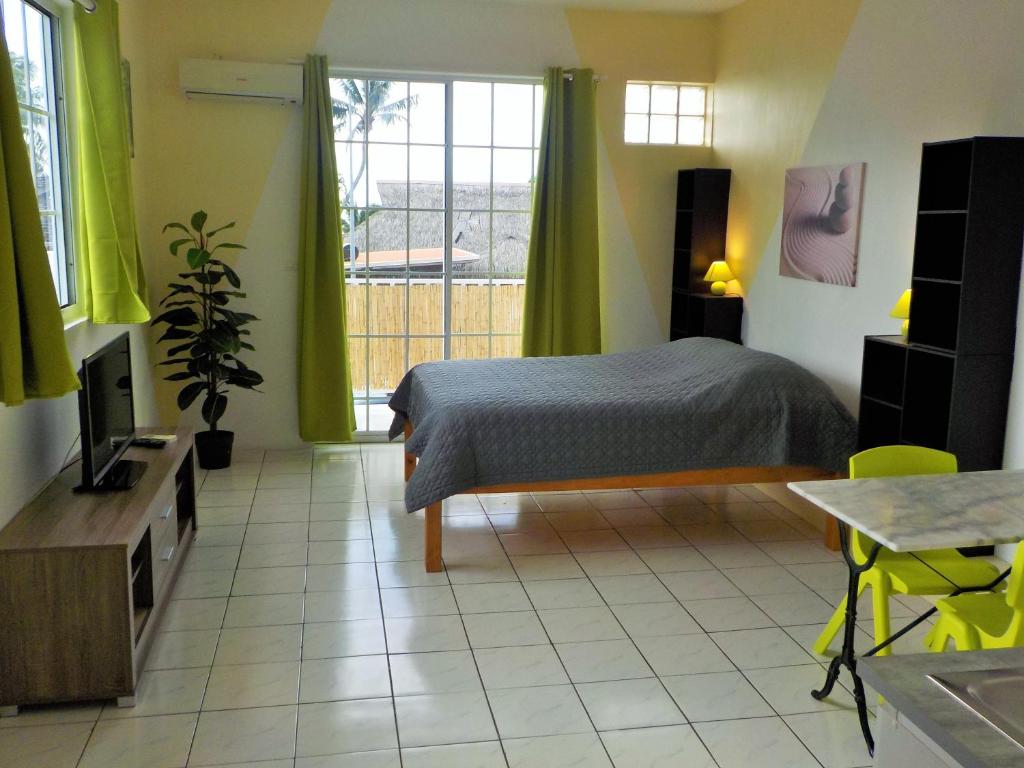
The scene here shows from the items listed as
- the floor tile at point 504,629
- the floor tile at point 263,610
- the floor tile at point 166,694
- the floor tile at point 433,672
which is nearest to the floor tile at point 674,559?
the floor tile at point 504,629

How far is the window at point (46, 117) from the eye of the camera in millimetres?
3621

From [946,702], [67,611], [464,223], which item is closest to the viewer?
[946,702]

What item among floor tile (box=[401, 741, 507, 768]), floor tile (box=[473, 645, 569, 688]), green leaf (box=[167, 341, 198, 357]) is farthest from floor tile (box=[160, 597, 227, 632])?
green leaf (box=[167, 341, 198, 357])

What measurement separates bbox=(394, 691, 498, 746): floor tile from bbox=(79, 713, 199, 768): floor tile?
2.05 ft

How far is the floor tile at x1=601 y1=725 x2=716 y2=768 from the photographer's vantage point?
268cm

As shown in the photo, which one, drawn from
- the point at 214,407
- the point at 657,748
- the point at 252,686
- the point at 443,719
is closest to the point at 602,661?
the point at 657,748

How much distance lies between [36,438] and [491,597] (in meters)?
1.80

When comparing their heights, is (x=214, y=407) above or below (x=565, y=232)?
below

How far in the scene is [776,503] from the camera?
5133mm

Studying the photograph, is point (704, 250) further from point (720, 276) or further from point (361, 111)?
point (361, 111)

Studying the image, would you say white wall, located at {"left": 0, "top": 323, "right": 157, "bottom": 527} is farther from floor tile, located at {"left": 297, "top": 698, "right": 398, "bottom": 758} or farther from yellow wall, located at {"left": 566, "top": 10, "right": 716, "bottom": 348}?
yellow wall, located at {"left": 566, "top": 10, "right": 716, "bottom": 348}

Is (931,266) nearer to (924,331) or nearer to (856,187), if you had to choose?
(924,331)

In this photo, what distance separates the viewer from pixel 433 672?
317cm

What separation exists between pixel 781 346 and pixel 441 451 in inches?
88.7
